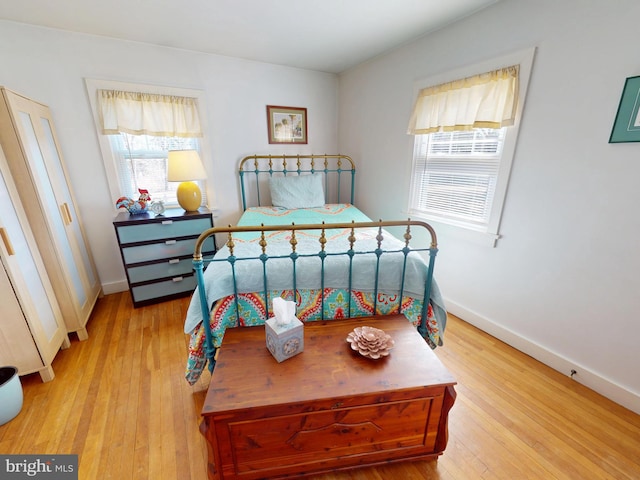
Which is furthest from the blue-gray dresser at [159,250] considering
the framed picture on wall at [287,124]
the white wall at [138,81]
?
the framed picture on wall at [287,124]

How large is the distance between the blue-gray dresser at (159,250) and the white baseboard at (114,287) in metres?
0.52

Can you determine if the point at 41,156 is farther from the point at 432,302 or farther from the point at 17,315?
the point at 432,302

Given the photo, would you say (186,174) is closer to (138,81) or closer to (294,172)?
(138,81)

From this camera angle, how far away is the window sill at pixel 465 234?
209 cm

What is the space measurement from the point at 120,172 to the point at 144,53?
113 centimetres

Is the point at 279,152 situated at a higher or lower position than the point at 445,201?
higher

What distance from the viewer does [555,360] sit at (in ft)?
6.03

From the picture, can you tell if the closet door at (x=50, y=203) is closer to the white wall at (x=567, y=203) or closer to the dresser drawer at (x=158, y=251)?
the dresser drawer at (x=158, y=251)

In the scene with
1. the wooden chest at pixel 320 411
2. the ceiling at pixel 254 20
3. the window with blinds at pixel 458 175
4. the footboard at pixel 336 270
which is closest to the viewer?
the wooden chest at pixel 320 411

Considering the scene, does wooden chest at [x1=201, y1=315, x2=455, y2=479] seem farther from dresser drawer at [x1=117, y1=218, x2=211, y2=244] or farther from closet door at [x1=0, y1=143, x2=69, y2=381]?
dresser drawer at [x1=117, y1=218, x2=211, y2=244]

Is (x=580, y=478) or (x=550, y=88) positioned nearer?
(x=580, y=478)

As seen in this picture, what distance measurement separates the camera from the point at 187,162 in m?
2.54

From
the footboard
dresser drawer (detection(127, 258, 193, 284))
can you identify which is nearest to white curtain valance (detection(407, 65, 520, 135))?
the footboard

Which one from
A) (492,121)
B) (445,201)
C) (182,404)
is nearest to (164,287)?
(182,404)
